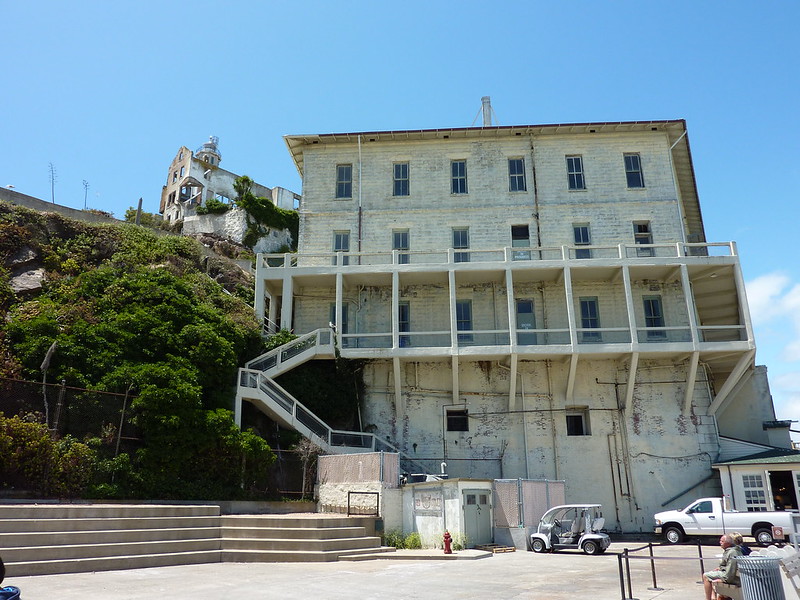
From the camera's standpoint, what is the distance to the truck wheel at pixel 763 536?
1731 cm

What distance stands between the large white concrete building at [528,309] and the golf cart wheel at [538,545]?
711 cm

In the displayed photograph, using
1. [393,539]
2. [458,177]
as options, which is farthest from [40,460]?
[458,177]

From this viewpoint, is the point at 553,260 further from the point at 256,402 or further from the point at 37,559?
the point at 37,559

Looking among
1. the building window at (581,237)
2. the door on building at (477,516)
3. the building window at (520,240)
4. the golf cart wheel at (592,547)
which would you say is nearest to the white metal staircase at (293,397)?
the door on building at (477,516)

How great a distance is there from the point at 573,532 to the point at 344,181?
18.7 meters

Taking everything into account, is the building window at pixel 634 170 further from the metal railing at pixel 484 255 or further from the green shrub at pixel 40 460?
the green shrub at pixel 40 460

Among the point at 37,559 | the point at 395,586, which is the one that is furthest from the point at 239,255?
the point at 395,586

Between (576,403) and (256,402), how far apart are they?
13068mm

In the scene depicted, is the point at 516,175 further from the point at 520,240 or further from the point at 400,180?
the point at 400,180

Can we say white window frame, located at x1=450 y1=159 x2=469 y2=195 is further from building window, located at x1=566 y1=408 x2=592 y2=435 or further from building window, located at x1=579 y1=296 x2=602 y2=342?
building window, located at x1=566 y1=408 x2=592 y2=435

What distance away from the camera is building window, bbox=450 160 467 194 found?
28.6 metres

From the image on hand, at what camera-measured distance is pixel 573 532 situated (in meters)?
17.2

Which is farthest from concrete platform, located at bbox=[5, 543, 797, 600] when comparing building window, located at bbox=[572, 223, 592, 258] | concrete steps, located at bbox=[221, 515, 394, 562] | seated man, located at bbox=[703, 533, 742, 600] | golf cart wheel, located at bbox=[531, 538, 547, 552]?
building window, located at bbox=[572, 223, 592, 258]

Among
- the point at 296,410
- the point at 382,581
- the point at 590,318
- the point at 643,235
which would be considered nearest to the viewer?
the point at 382,581
